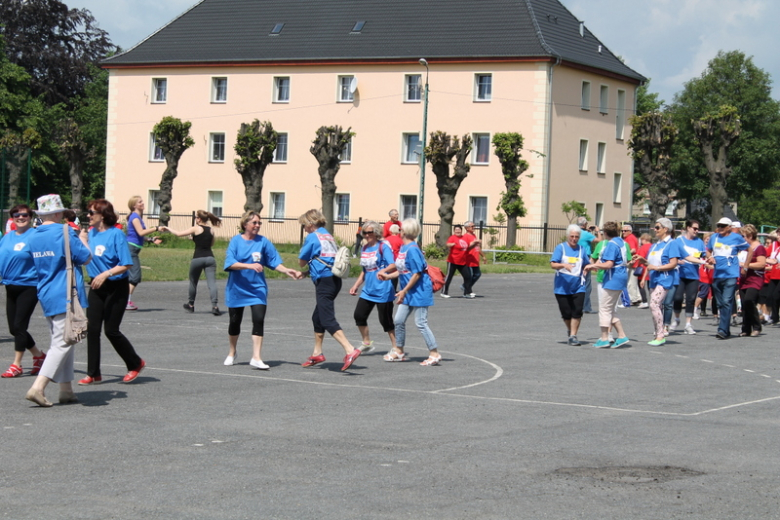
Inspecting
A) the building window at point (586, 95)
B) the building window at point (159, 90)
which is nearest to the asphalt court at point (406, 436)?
the building window at point (586, 95)

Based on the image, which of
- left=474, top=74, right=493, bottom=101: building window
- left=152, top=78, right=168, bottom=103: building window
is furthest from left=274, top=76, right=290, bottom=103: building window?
left=474, top=74, right=493, bottom=101: building window

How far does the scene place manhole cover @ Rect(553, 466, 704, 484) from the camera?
726cm

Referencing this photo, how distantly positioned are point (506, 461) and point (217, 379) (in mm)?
4693

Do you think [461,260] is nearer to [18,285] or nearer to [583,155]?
[18,285]

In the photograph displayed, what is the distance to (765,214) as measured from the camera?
86.4 meters

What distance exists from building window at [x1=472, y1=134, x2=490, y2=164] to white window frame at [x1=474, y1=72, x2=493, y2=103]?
185 cm

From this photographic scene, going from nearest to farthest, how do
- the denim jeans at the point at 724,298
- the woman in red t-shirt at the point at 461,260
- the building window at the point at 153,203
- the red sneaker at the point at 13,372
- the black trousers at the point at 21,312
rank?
the red sneaker at the point at 13,372
the black trousers at the point at 21,312
the denim jeans at the point at 724,298
the woman in red t-shirt at the point at 461,260
the building window at the point at 153,203

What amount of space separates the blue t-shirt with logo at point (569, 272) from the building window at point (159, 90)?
53.2m

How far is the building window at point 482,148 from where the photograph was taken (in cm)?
5975

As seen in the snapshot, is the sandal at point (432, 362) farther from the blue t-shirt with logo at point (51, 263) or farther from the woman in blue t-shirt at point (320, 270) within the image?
the blue t-shirt with logo at point (51, 263)

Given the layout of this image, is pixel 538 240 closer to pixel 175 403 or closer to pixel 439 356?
pixel 439 356

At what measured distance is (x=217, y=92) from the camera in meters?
65.4

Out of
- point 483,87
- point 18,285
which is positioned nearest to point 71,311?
point 18,285

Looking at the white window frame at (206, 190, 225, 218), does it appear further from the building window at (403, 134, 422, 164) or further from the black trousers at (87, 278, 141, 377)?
the black trousers at (87, 278, 141, 377)
